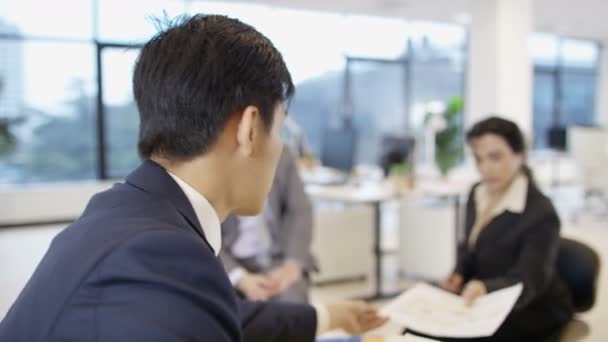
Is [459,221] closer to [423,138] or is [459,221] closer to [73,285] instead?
[423,138]

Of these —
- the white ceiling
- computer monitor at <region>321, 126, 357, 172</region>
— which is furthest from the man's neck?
the white ceiling

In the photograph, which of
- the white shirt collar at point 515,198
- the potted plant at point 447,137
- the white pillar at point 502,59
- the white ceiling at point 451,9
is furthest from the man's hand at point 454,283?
the white ceiling at point 451,9

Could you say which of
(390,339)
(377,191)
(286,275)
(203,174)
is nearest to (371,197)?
(377,191)

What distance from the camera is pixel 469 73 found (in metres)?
A: 6.05

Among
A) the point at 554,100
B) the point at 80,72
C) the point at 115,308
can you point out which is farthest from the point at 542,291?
the point at 554,100

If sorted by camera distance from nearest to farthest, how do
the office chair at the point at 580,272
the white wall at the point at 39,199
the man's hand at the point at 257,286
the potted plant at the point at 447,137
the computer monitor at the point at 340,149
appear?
the office chair at the point at 580,272 < the man's hand at the point at 257,286 < the potted plant at the point at 447,137 < the computer monitor at the point at 340,149 < the white wall at the point at 39,199

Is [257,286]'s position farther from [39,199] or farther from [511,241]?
[39,199]

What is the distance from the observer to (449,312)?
1437 mm

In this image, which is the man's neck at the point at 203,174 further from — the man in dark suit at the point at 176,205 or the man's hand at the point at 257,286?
the man's hand at the point at 257,286

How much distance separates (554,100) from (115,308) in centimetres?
1161

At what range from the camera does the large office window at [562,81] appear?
10.6m

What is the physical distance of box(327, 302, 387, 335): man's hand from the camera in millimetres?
1320

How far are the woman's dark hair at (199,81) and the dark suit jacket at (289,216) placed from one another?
1554mm

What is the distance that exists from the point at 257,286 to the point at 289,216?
447 millimetres
